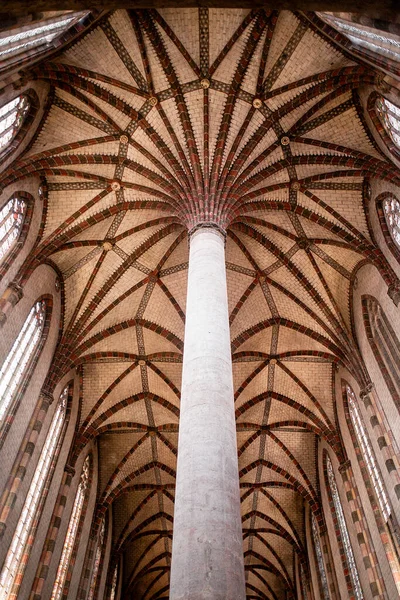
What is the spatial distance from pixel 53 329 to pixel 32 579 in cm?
708

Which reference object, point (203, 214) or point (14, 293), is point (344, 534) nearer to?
point (203, 214)

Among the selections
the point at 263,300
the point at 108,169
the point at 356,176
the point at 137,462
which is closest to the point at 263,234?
the point at 263,300

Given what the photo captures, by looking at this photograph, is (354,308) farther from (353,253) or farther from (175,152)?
(175,152)

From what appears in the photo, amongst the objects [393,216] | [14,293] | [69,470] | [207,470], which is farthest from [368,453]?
[14,293]

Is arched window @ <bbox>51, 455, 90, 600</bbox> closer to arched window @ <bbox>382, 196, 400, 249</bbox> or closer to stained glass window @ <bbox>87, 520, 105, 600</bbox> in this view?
stained glass window @ <bbox>87, 520, 105, 600</bbox>

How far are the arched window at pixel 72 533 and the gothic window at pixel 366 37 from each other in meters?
16.1

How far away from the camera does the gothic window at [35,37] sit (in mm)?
9031

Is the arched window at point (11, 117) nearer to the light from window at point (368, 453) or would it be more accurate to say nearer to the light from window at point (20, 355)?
the light from window at point (20, 355)

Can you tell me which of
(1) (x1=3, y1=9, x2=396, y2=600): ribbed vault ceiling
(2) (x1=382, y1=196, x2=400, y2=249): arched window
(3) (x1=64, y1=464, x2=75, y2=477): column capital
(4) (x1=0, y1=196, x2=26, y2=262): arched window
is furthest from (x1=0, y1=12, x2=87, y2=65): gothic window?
(3) (x1=64, y1=464, x2=75, y2=477): column capital

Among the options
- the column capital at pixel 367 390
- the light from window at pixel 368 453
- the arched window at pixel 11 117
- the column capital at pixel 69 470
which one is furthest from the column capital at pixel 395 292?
the column capital at pixel 69 470

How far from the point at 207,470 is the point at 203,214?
7867 mm

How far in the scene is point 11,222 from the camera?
13.9 meters

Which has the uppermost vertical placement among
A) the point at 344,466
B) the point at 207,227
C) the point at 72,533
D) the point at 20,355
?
the point at 207,227

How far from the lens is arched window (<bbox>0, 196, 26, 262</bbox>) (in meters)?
13.4
